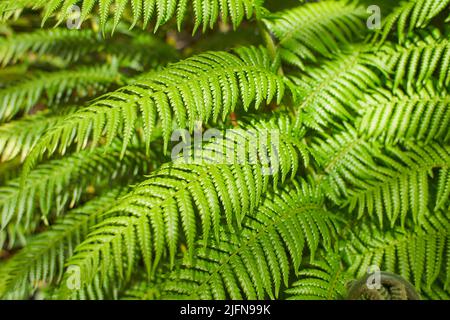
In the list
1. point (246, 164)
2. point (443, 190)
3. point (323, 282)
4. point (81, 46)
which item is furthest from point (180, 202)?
point (81, 46)

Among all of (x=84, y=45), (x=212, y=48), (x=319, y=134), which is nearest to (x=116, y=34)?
(x=84, y=45)

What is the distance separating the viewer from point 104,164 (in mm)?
1650

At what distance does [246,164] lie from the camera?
1253mm

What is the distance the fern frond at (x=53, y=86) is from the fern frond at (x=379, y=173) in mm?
975

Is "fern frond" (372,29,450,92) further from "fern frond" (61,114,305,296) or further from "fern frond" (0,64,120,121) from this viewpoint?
"fern frond" (0,64,120,121)

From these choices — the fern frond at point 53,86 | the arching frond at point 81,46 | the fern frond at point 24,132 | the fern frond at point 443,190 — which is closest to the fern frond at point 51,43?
the arching frond at point 81,46

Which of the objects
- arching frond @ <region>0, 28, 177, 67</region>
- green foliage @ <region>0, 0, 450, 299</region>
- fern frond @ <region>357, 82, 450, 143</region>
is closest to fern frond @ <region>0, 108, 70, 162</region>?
green foliage @ <region>0, 0, 450, 299</region>

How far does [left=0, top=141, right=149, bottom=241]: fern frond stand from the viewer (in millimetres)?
1574

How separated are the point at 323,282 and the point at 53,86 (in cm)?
132

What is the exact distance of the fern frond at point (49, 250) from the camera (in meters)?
1.52

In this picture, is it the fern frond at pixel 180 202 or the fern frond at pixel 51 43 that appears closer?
the fern frond at pixel 180 202

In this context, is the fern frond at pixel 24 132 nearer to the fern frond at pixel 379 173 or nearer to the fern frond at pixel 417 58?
the fern frond at pixel 379 173

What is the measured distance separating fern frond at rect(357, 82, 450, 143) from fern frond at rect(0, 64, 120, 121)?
106 centimetres

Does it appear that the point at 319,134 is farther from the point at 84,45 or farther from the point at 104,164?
the point at 84,45
